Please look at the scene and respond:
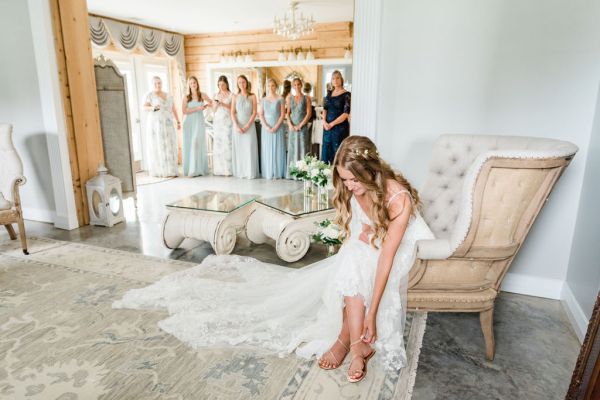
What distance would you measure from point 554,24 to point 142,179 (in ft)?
19.1

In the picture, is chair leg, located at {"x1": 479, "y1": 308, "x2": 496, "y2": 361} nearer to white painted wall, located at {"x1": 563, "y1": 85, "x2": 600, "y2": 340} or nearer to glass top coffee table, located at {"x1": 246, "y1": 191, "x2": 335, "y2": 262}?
white painted wall, located at {"x1": 563, "y1": 85, "x2": 600, "y2": 340}

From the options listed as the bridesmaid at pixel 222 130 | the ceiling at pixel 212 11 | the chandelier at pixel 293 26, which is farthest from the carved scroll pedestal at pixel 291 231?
the chandelier at pixel 293 26

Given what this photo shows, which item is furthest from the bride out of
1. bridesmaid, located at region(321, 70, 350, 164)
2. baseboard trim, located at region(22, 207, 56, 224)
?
bridesmaid, located at region(321, 70, 350, 164)

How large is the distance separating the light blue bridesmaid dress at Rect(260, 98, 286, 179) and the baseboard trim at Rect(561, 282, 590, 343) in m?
4.63

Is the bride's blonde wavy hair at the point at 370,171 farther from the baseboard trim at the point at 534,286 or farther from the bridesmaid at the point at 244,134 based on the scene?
the bridesmaid at the point at 244,134

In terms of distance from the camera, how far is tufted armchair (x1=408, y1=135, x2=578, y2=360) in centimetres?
165

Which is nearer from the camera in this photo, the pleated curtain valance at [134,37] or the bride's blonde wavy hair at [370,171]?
the bride's blonde wavy hair at [370,171]

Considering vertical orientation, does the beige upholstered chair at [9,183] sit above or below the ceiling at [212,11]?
below

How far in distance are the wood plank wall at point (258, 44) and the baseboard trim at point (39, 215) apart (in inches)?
208

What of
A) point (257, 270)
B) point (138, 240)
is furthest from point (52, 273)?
point (257, 270)

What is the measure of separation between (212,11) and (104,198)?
3.98 m

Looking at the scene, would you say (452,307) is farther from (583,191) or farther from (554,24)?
(554,24)

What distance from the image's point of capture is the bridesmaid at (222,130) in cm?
651

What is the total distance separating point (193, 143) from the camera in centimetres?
666
